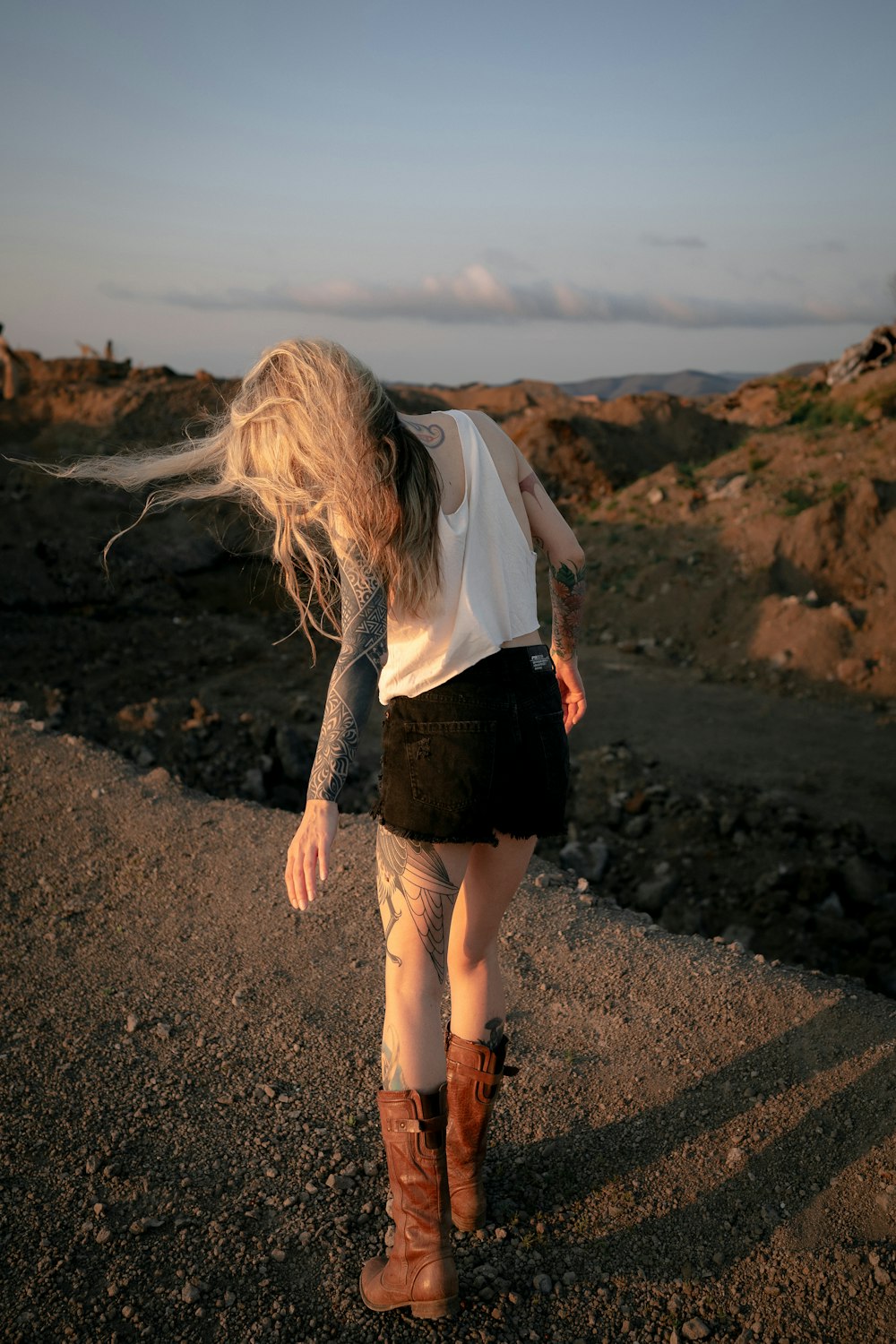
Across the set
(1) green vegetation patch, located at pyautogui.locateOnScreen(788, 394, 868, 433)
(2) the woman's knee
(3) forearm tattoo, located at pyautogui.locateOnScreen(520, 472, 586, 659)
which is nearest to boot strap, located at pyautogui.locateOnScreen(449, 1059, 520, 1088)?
(2) the woman's knee

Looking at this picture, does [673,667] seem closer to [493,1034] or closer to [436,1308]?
[493,1034]

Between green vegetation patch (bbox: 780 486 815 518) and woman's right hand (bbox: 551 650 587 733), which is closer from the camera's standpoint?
woman's right hand (bbox: 551 650 587 733)

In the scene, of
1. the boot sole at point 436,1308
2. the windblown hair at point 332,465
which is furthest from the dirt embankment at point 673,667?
the boot sole at point 436,1308

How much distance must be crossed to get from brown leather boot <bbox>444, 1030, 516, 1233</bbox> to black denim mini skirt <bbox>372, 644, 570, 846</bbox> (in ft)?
2.01

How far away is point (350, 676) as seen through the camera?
186 centimetres

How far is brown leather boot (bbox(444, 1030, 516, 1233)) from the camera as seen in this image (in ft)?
Result: 7.07

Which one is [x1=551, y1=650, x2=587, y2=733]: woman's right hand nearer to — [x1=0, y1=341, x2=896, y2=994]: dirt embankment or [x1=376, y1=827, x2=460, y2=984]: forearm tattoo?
[x1=376, y1=827, x2=460, y2=984]: forearm tattoo

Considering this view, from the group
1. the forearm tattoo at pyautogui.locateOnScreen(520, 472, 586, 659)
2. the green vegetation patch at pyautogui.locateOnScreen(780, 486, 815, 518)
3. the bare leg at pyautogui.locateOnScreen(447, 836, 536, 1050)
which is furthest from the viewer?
the green vegetation patch at pyautogui.locateOnScreen(780, 486, 815, 518)

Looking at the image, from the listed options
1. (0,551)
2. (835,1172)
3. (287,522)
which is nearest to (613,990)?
(835,1172)

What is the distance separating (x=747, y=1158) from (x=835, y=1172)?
212 millimetres

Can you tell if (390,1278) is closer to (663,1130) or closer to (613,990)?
(663,1130)

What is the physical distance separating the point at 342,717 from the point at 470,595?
14.1 inches

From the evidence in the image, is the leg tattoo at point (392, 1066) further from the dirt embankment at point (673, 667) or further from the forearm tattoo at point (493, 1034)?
the dirt embankment at point (673, 667)

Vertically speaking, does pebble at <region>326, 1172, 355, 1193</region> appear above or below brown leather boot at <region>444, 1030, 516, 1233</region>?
below
